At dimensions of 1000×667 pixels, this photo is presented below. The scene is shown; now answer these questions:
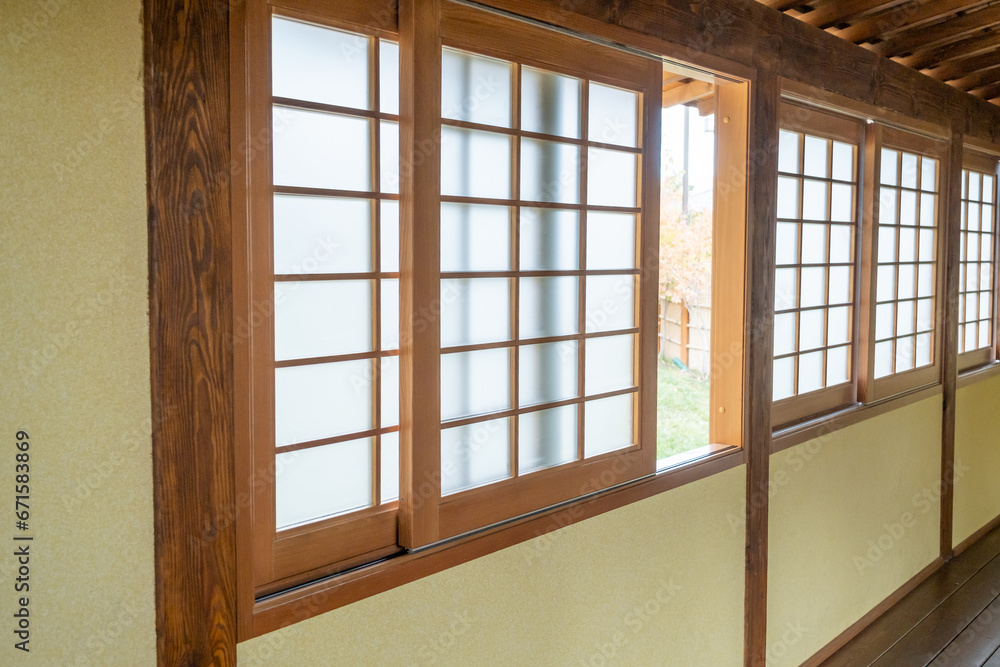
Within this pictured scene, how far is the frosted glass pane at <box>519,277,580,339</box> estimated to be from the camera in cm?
192

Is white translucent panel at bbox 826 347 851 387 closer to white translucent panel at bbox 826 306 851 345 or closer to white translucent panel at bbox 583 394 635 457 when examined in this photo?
white translucent panel at bbox 826 306 851 345

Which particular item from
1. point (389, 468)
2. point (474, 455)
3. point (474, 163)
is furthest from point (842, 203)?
point (389, 468)

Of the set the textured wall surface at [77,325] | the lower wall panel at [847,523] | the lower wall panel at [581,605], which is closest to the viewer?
the textured wall surface at [77,325]

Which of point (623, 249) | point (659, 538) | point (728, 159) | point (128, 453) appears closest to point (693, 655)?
point (659, 538)

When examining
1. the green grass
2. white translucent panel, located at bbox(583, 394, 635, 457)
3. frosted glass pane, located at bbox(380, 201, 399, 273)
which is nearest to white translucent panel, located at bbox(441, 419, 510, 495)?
white translucent panel, located at bbox(583, 394, 635, 457)

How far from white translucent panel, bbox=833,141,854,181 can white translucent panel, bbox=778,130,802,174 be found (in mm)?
334

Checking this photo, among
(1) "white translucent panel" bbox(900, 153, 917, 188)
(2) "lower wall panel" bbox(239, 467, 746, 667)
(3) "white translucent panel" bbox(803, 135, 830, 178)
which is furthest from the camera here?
(1) "white translucent panel" bbox(900, 153, 917, 188)

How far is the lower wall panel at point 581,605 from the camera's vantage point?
5.07 ft

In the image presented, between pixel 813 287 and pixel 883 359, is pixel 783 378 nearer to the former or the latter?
pixel 813 287

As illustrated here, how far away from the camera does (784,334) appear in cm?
292

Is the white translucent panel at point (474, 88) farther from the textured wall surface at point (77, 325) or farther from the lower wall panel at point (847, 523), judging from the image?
the lower wall panel at point (847, 523)

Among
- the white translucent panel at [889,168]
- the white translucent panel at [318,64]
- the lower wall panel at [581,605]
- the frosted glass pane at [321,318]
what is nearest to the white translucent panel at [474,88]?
the white translucent panel at [318,64]

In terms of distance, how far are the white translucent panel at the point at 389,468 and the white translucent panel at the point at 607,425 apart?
2.08 feet

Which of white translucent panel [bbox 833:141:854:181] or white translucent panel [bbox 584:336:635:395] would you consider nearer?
white translucent panel [bbox 584:336:635:395]
